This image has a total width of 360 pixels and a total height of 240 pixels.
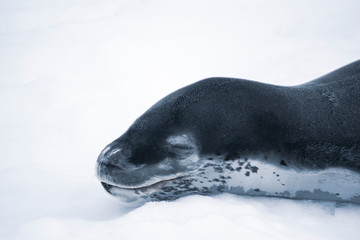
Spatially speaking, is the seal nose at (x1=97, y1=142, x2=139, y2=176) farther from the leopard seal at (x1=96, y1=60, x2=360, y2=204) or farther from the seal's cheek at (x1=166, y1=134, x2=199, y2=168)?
the seal's cheek at (x1=166, y1=134, x2=199, y2=168)

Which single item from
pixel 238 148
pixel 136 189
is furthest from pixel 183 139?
pixel 136 189

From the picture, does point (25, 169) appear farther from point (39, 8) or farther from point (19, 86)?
point (39, 8)

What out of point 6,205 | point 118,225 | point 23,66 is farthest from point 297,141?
point 23,66

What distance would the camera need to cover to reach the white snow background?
1677mm

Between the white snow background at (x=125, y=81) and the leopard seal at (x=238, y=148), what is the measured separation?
→ 0.36 feet

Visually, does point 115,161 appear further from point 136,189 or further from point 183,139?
point 183,139

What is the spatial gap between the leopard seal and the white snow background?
109 mm

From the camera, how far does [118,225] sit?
1590 millimetres

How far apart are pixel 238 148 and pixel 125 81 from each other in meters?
2.34

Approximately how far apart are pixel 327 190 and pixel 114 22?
4.29 m

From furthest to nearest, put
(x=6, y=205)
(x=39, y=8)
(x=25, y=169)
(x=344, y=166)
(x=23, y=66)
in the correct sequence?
(x=39, y=8) < (x=23, y=66) < (x=25, y=169) < (x=6, y=205) < (x=344, y=166)

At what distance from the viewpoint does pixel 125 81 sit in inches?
155

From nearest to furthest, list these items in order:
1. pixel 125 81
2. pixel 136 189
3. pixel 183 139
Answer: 1. pixel 183 139
2. pixel 136 189
3. pixel 125 81

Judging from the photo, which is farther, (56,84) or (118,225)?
(56,84)
